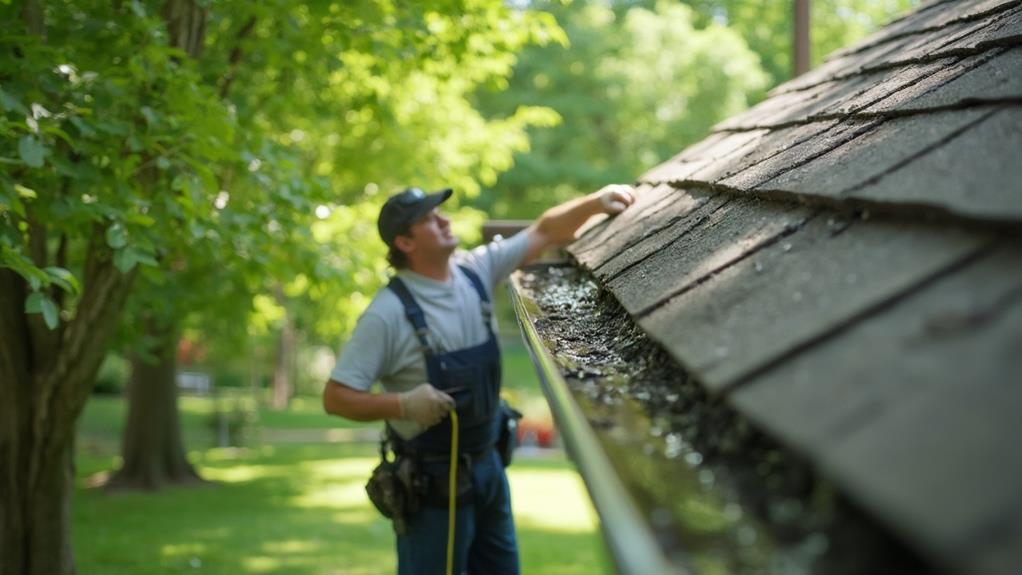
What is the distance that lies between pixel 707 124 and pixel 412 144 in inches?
488

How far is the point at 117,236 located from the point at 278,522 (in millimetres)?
8690

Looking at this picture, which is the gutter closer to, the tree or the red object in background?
the tree

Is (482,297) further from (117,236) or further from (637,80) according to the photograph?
(637,80)

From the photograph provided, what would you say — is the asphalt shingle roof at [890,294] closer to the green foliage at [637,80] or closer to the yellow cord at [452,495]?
the yellow cord at [452,495]

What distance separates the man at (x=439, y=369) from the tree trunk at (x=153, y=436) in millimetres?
10496

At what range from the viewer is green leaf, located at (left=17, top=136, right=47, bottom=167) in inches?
142

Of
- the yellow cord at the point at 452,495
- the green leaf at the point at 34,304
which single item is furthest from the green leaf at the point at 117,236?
the yellow cord at the point at 452,495

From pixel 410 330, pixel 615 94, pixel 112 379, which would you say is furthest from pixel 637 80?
pixel 410 330

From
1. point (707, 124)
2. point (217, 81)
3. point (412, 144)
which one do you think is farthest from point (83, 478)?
point (707, 124)

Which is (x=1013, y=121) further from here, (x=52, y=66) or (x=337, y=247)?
(x=337, y=247)

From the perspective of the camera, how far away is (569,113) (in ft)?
90.5

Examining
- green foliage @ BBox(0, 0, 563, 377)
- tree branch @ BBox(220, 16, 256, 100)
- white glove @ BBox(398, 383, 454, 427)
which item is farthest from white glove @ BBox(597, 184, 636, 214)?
tree branch @ BBox(220, 16, 256, 100)

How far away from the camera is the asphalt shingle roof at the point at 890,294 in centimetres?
95

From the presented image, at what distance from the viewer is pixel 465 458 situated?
4.51 meters
